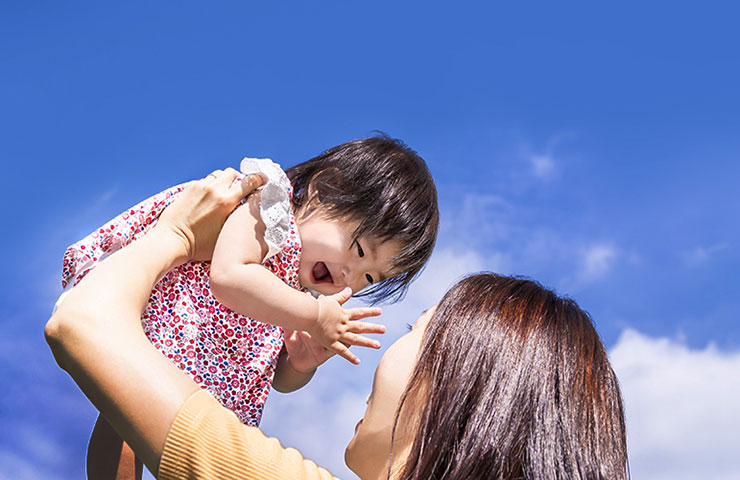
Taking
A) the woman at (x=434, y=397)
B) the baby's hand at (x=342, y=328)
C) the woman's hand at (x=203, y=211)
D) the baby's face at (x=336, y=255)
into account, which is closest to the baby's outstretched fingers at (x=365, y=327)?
the baby's hand at (x=342, y=328)

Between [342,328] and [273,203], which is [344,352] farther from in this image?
[273,203]

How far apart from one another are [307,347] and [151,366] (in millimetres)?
1367

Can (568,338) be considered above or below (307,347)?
below

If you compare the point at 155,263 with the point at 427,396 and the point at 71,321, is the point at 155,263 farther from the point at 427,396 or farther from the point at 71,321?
the point at 427,396

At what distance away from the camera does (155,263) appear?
202cm

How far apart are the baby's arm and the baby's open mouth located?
1.19ft

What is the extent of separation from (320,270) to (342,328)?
1.52 ft

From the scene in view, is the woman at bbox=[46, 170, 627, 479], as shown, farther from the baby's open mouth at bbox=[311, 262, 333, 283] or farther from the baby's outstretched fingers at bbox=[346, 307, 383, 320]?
the baby's open mouth at bbox=[311, 262, 333, 283]

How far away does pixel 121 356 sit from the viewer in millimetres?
1422

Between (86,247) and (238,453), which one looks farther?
(86,247)

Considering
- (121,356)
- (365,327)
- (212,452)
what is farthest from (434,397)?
(365,327)

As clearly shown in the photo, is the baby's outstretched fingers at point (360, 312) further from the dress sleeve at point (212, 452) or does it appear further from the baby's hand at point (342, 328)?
the dress sleeve at point (212, 452)

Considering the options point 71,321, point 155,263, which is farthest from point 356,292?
point 71,321

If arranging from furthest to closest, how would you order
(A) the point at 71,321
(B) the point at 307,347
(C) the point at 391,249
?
(C) the point at 391,249 → (B) the point at 307,347 → (A) the point at 71,321
